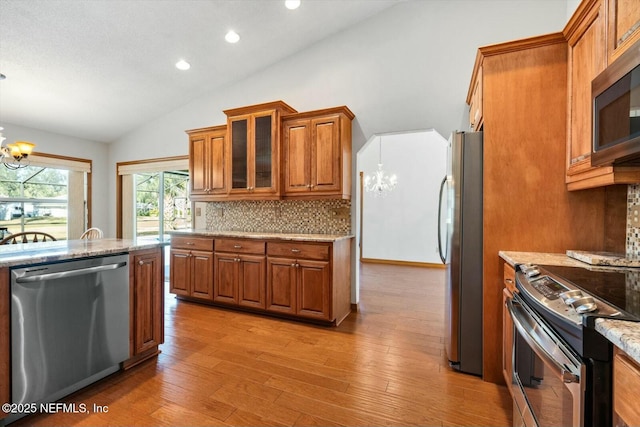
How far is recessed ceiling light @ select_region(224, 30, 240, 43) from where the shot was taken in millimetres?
3242

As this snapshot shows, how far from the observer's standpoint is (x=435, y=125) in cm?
309

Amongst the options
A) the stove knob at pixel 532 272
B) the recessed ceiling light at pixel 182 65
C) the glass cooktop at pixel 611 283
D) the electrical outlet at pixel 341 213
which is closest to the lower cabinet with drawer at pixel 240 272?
the electrical outlet at pixel 341 213

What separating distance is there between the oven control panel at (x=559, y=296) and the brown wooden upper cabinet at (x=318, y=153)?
6.74 feet

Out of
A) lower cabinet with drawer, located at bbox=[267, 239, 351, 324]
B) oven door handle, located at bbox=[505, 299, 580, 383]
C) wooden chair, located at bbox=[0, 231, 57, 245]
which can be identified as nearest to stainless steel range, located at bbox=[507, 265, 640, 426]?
oven door handle, located at bbox=[505, 299, 580, 383]

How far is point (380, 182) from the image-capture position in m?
6.20

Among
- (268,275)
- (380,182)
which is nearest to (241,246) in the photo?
(268,275)

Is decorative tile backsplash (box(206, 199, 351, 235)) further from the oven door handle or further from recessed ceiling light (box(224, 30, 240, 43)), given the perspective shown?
the oven door handle

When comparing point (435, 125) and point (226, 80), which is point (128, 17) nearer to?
point (226, 80)

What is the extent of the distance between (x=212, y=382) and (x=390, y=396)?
1.21m

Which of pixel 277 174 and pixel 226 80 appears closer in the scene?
pixel 277 174

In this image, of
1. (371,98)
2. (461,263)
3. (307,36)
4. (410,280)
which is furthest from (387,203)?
(461,263)

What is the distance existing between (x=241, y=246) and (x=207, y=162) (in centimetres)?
135

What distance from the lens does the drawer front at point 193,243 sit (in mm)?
3454

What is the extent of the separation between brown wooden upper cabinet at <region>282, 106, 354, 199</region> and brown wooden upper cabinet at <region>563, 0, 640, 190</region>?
191 centimetres
